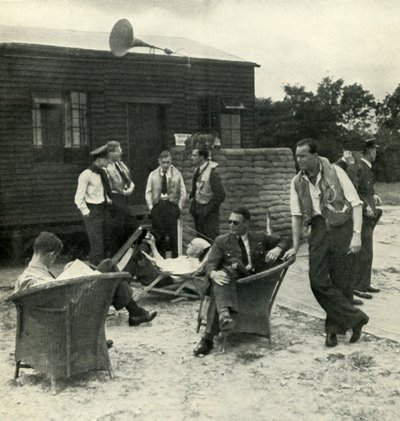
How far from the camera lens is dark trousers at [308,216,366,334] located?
16.8 ft

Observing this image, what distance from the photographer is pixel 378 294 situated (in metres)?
7.08

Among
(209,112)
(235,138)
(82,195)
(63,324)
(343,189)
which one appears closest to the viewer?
(63,324)

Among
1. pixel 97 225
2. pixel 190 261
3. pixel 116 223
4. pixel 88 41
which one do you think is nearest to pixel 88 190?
pixel 97 225

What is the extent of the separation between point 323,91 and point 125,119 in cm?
2291

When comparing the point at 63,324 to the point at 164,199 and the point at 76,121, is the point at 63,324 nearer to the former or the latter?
the point at 164,199

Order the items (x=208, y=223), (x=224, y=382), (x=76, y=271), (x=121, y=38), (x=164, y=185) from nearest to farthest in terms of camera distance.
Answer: (x=224, y=382) → (x=76, y=271) → (x=208, y=223) → (x=164, y=185) → (x=121, y=38)

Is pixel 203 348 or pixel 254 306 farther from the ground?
pixel 254 306

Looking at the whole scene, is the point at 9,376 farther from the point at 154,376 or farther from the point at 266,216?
the point at 266,216

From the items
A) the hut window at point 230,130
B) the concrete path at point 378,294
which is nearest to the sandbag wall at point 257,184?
the concrete path at point 378,294

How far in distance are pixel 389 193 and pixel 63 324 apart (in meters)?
20.2

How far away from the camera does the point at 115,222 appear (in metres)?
8.03

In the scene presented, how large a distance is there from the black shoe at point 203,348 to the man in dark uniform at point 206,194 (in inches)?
104

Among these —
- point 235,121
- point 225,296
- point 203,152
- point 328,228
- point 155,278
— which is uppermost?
point 235,121

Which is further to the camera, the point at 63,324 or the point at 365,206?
the point at 365,206
